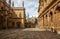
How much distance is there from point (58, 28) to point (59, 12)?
7.65ft

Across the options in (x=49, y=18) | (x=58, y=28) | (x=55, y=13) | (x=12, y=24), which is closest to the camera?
(x=58, y=28)

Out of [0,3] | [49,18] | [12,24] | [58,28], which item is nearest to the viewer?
[58,28]

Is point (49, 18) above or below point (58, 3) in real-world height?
below

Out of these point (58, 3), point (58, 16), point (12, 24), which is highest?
point (58, 3)

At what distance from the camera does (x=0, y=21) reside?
35312 millimetres

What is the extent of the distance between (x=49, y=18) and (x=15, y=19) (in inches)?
1217

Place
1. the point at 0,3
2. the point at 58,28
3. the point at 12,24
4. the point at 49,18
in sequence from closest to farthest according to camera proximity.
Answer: the point at 58,28 → the point at 49,18 → the point at 0,3 → the point at 12,24

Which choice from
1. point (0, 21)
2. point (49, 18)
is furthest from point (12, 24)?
point (49, 18)

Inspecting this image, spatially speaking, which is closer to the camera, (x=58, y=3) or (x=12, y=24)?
(x=58, y=3)

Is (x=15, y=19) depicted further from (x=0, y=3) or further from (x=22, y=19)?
(x=0, y=3)

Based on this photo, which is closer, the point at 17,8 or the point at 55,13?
the point at 55,13

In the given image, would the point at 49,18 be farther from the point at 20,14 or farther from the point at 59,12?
the point at 20,14

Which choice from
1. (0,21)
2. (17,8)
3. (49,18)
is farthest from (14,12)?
(49,18)

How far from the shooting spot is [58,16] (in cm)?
1914
